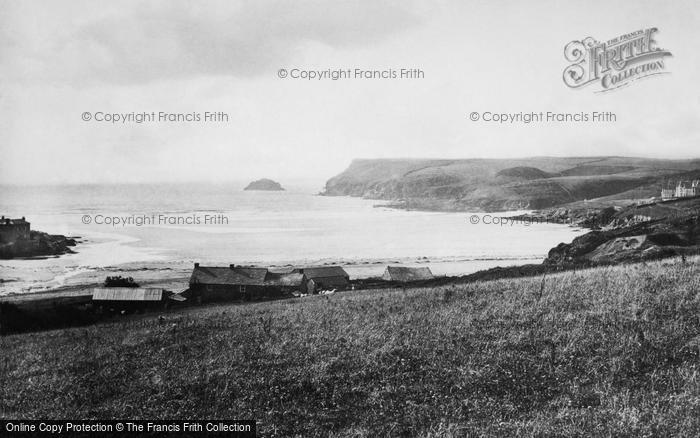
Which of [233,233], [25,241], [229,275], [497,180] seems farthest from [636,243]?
[25,241]

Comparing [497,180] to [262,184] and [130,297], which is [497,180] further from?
[130,297]

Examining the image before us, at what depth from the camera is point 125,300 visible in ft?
50.9

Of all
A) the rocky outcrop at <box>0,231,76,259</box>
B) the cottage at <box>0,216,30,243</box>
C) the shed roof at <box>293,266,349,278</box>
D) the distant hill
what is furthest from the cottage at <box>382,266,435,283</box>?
the cottage at <box>0,216,30,243</box>

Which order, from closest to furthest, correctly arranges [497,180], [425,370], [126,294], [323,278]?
[425,370] < [126,294] < [497,180] < [323,278]

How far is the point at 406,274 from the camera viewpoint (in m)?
15.9

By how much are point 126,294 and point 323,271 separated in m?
6.54

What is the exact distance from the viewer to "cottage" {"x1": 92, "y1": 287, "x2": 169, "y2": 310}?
579 inches

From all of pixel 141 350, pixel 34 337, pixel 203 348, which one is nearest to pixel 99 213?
pixel 34 337

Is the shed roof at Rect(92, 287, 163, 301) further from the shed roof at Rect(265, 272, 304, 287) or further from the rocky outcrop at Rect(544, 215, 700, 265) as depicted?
the rocky outcrop at Rect(544, 215, 700, 265)

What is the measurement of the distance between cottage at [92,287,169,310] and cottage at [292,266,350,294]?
4.85 metres

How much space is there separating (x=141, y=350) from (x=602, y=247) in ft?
50.2

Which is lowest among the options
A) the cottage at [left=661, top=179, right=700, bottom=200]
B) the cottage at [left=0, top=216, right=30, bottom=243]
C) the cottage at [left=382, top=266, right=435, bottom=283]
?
the cottage at [left=382, top=266, right=435, bottom=283]

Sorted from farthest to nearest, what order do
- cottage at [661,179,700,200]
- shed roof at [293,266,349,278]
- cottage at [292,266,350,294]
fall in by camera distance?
cottage at [292,266,350,294] < shed roof at [293,266,349,278] < cottage at [661,179,700,200]

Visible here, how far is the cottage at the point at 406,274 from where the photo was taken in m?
15.4
